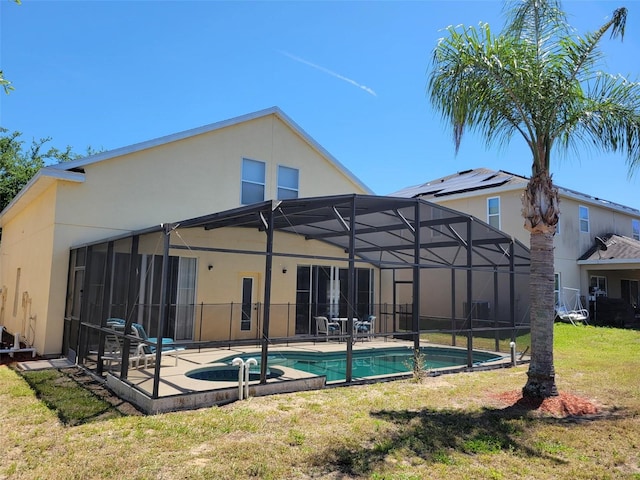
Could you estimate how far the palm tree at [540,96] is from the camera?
7.49 metres

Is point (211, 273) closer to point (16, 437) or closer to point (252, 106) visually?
point (252, 106)

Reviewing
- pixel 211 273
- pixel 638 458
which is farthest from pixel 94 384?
pixel 638 458

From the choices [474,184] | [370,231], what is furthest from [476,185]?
[370,231]

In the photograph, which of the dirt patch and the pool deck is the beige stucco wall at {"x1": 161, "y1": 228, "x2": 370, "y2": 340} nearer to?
the pool deck

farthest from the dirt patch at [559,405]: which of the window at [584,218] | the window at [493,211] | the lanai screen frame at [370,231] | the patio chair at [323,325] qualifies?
the window at [584,218]

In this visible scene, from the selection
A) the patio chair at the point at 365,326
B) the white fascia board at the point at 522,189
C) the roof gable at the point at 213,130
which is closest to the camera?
the roof gable at the point at 213,130

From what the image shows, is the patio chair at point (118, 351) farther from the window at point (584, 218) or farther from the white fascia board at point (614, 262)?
the window at point (584, 218)

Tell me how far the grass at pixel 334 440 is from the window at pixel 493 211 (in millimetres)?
12507

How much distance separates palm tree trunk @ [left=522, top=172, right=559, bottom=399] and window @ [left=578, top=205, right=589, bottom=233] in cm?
1561

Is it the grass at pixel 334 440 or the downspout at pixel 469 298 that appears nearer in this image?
the grass at pixel 334 440

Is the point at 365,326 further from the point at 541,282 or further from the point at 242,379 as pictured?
the point at 242,379

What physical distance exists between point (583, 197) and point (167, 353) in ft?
64.0

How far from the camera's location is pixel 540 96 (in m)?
7.50

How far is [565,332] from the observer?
16.7 m
